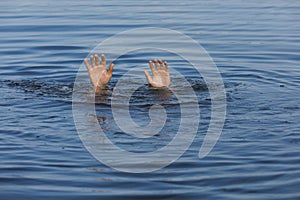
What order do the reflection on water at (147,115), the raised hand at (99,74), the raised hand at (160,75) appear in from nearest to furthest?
the reflection on water at (147,115) → the raised hand at (99,74) → the raised hand at (160,75)

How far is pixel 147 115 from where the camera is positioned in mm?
8461

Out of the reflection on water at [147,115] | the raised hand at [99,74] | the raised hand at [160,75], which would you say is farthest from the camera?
the raised hand at [160,75]

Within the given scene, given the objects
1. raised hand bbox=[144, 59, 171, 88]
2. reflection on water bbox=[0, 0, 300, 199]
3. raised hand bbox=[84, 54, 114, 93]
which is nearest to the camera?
reflection on water bbox=[0, 0, 300, 199]

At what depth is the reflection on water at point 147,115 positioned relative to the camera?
614 centimetres

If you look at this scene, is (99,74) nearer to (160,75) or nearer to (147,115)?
(160,75)

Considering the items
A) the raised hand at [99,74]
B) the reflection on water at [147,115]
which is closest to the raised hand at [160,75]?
the reflection on water at [147,115]

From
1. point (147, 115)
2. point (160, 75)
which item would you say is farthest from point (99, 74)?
point (147, 115)

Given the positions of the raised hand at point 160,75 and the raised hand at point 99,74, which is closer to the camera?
the raised hand at point 99,74

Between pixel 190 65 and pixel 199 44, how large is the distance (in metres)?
1.98

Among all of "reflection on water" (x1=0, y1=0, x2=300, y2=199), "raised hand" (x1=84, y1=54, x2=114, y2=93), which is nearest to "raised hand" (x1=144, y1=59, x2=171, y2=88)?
"reflection on water" (x1=0, y1=0, x2=300, y2=199)

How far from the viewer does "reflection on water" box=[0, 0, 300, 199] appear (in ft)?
20.1

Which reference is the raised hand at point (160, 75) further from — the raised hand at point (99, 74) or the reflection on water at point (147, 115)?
the raised hand at point (99, 74)

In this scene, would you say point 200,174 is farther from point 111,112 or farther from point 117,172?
point 111,112

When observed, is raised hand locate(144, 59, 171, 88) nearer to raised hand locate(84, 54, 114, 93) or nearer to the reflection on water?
the reflection on water
